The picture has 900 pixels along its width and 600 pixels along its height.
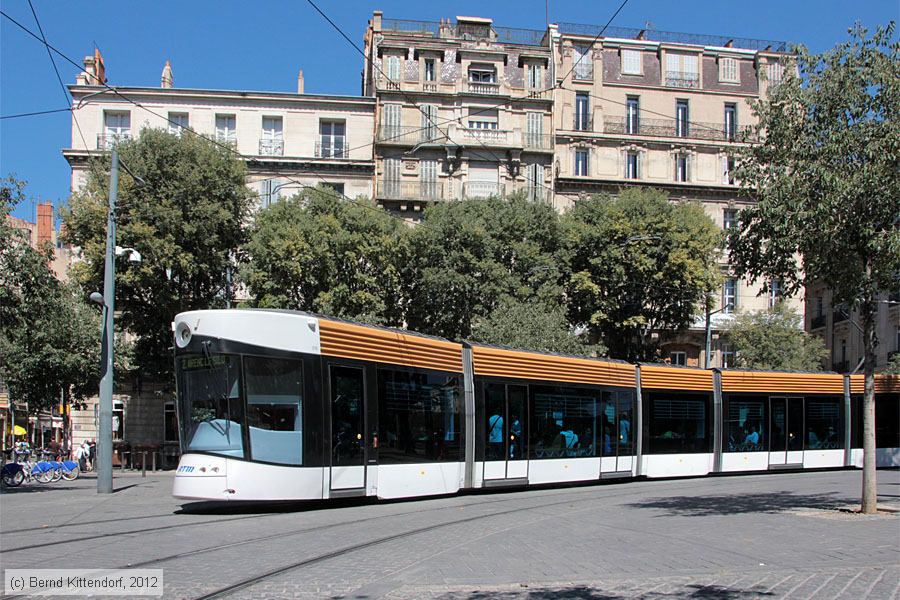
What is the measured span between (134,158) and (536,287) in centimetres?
1728

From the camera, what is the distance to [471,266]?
40.8 m

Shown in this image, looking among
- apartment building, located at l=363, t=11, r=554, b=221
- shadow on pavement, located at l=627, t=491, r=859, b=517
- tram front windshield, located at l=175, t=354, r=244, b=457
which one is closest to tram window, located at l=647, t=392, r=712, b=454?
shadow on pavement, located at l=627, t=491, r=859, b=517

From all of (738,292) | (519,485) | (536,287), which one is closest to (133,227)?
(536,287)

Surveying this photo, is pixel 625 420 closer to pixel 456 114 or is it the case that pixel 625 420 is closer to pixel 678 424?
pixel 678 424

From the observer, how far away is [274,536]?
12.4 meters

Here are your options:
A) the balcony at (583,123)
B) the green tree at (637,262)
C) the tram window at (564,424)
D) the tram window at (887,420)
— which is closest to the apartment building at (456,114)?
the balcony at (583,123)

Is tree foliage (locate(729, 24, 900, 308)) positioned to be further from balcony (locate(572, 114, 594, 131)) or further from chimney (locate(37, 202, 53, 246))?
chimney (locate(37, 202, 53, 246))

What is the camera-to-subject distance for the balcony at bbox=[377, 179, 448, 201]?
50875mm

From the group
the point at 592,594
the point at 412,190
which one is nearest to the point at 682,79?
the point at 412,190

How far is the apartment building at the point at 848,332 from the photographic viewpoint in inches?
2080

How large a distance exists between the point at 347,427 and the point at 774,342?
35544mm

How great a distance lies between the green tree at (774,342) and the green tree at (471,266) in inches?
476

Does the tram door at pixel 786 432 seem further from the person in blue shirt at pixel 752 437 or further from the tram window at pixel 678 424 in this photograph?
the tram window at pixel 678 424

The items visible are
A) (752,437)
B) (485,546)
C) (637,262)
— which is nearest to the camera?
(485,546)
